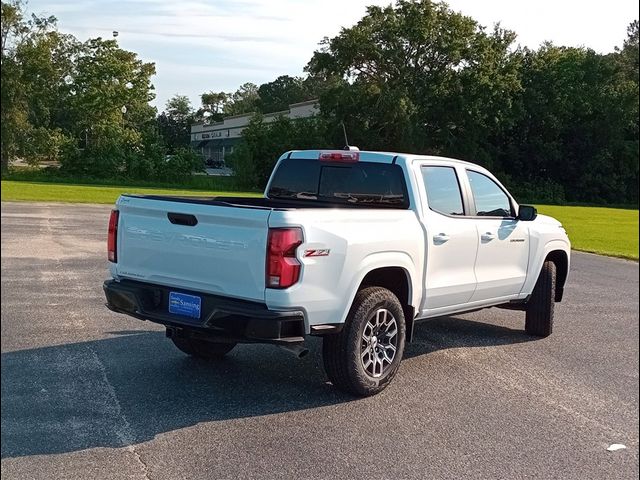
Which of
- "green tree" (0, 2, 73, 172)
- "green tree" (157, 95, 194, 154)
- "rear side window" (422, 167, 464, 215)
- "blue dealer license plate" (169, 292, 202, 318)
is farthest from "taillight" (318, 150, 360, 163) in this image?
"green tree" (0, 2, 73, 172)

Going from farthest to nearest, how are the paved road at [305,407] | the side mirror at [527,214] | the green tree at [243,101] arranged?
1. the side mirror at [527,214]
2. the paved road at [305,407]
3. the green tree at [243,101]

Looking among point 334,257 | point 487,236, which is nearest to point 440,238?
point 487,236

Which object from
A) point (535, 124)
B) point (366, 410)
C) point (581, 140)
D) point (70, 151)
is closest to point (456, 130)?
point (581, 140)

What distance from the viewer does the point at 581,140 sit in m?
23.7

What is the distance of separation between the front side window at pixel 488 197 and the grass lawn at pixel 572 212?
0.85 metres

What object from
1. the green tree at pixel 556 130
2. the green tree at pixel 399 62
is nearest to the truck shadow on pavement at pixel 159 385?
the green tree at pixel 399 62

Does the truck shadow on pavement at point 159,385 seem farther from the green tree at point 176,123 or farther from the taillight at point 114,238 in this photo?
the green tree at point 176,123

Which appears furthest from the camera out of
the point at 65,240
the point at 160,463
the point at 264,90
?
the point at 65,240

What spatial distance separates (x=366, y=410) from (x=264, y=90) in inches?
114

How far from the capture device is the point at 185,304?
14.7 ft

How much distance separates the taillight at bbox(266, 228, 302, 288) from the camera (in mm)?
4258

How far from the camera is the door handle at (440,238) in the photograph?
558 centimetres

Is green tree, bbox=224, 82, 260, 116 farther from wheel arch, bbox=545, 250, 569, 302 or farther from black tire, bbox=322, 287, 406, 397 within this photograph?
wheel arch, bbox=545, 250, 569, 302

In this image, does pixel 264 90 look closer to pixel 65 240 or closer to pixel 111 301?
pixel 111 301
